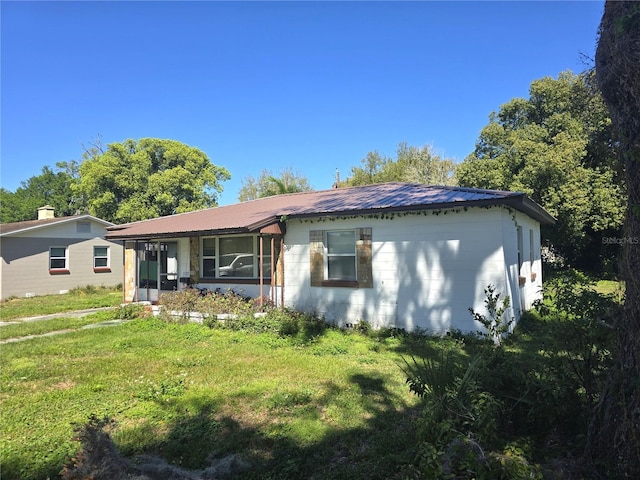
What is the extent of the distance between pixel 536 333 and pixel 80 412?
A: 8.93 metres

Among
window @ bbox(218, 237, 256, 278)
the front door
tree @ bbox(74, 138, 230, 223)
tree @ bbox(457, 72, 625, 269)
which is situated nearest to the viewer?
window @ bbox(218, 237, 256, 278)

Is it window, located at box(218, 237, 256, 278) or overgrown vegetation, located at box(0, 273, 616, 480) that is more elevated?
window, located at box(218, 237, 256, 278)

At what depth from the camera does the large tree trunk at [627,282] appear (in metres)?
2.73

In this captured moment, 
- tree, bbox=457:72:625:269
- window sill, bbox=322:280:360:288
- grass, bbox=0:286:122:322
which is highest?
tree, bbox=457:72:625:269

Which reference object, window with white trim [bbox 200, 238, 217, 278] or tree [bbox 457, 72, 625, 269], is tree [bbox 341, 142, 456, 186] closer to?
tree [bbox 457, 72, 625, 269]

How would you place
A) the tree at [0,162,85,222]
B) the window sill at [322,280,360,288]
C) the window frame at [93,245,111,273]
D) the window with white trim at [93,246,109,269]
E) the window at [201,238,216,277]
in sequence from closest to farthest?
the window sill at [322,280,360,288], the window at [201,238,216,277], the window frame at [93,245,111,273], the window with white trim at [93,246,109,269], the tree at [0,162,85,222]

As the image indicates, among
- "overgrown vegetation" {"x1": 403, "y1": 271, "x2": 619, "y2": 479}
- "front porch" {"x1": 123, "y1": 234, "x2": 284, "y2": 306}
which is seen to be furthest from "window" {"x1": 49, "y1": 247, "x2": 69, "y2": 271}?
"overgrown vegetation" {"x1": 403, "y1": 271, "x2": 619, "y2": 479}

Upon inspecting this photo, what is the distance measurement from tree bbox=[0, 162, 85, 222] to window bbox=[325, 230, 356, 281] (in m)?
43.6

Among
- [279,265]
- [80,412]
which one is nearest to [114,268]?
[279,265]

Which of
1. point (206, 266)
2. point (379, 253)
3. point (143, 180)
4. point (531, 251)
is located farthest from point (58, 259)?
point (531, 251)

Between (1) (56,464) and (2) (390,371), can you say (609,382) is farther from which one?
(1) (56,464)

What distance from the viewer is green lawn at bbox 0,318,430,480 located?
3875 mm

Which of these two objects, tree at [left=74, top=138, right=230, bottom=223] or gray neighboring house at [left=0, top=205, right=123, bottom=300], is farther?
tree at [left=74, top=138, right=230, bottom=223]

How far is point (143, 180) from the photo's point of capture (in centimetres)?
2778
